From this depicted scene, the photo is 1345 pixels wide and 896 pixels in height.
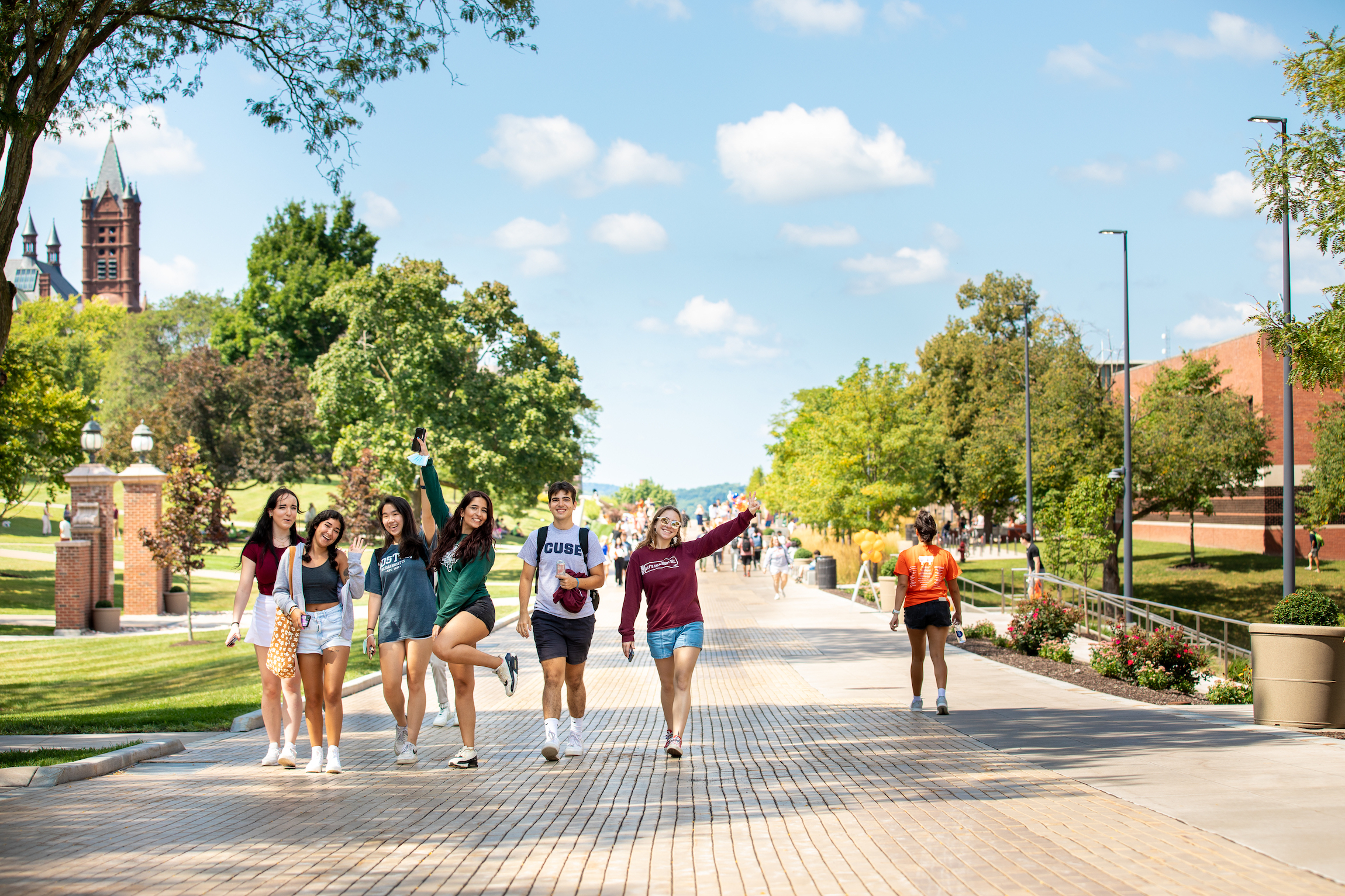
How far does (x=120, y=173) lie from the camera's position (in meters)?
148

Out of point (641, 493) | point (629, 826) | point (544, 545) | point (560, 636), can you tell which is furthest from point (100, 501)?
point (641, 493)

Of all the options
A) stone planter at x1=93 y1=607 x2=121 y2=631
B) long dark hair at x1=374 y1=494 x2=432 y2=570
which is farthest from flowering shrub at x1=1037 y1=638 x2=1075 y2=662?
stone planter at x1=93 y1=607 x2=121 y2=631

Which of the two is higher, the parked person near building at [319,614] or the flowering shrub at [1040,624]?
the parked person near building at [319,614]

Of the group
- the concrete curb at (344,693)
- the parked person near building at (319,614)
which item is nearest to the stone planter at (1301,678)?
the concrete curb at (344,693)

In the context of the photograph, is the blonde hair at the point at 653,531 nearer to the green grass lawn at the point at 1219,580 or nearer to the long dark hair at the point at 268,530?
the long dark hair at the point at 268,530

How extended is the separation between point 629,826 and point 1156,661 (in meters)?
9.07

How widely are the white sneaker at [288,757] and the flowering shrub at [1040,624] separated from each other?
1090 cm

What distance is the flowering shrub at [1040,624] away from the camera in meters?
15.4

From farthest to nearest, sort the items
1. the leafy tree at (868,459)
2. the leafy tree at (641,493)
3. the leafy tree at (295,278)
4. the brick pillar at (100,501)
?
the leafy tree at (641,493) → the leafy tree at (295,278) → the leafy tree at (868,459) → the brick pillar at (100,501)

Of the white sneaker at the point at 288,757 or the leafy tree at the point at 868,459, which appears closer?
the white sneaker at the point at 288,757

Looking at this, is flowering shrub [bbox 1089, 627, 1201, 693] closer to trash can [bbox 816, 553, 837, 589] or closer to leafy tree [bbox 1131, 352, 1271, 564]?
leafy tree [bbox 1131, 352, 1271, 564]

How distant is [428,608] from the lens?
7742 millimetres

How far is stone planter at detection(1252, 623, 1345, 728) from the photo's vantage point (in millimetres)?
9406

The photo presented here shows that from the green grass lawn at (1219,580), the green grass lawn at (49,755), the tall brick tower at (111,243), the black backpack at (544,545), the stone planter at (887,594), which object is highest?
the tall brick tower at (111,243)
